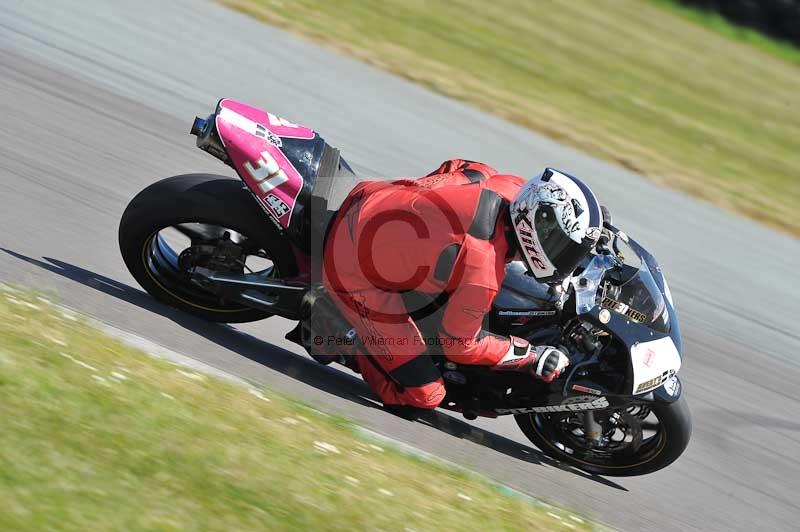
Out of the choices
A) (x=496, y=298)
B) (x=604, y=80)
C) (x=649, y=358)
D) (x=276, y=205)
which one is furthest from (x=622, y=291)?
(x=604, y=80)

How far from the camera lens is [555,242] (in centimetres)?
469

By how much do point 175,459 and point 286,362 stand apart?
1860mm

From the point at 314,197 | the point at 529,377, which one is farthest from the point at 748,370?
the point at 314,197

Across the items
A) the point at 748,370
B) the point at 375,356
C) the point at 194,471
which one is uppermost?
the point at 748,370

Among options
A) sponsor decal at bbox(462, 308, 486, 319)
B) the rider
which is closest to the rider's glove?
the rider

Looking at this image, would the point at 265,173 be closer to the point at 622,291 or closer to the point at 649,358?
the point at 622,291

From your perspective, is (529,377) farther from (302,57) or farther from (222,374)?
(302,57)

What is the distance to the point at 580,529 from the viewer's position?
4500 millimetres

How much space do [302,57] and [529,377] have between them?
6723mm

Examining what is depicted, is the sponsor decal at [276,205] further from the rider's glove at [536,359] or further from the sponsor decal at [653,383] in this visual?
the sponsor decal at [653,383]

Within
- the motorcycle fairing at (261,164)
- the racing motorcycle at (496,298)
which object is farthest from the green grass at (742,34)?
the motorcycle fairing at (261,164)

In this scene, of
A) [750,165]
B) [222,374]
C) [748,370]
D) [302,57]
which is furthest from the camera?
[750,165]

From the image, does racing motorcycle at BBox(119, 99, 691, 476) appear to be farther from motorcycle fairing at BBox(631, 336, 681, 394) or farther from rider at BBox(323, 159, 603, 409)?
rider at BBox(323, 159, 603, 409)

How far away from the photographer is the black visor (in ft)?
15.3
